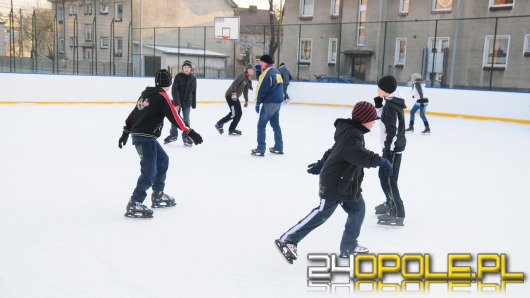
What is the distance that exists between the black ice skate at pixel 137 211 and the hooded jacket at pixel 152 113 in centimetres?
61

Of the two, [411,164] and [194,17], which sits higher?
[194,17]

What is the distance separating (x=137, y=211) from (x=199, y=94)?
1391 centimetres

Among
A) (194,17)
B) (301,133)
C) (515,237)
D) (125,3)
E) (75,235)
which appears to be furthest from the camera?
(194,17)

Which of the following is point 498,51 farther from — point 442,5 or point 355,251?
point 355,251

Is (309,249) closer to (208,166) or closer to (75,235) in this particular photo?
(75,235)

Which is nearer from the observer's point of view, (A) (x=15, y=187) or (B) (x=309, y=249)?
(B) (x=309, y=249)

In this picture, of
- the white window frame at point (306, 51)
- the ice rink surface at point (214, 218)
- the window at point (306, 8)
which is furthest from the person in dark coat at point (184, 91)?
the window at point (306, 8)

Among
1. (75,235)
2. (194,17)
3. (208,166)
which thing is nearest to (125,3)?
(194,17)

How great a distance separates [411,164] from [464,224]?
9.86 feet

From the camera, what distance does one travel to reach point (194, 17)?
38.3m

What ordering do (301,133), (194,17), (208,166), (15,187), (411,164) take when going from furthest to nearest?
(194,17) < (301,133) < (411,164) < (208,166) < (15,187)

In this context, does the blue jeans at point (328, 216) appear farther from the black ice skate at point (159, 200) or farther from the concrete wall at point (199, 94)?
the concrete wall at point (199, 94)

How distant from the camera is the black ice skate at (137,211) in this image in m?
4.41

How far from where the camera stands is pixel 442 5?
25.8 metres
